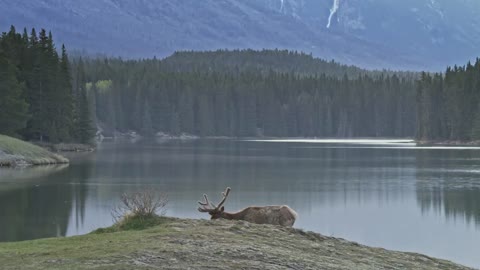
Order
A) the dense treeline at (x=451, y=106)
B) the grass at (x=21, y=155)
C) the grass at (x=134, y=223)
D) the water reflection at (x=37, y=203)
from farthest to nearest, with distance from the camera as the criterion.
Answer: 1. the dense treeline at (x=451, y=106)
2. the grass at (x=21, y=155)
3. the water reflection at (x=37, y=203)
4. the grass at (x=134, y=223)

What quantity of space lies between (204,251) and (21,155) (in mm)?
49775

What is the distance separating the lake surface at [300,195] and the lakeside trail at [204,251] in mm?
6611

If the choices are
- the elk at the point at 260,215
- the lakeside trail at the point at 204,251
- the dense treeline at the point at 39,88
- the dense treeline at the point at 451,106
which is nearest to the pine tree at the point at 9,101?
the dense treeline at the point at 39,88

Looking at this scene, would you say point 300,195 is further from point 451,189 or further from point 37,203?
point 37,203

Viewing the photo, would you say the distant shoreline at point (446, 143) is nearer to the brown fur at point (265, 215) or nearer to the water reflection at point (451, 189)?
the water reflection at point (451, 189)

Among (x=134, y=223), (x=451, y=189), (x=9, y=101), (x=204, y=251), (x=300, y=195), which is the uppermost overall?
(x=9, y=101)

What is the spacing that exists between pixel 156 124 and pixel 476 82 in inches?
3338

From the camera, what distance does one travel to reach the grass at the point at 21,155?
63.1m

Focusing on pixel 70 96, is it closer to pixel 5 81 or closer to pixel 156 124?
pixel 5 81

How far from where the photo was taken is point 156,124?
636ft

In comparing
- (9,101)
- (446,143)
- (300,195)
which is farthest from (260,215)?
(446,143)

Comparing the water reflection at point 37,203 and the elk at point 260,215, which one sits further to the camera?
the water reflection at point 37,203

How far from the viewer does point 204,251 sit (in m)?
17.3

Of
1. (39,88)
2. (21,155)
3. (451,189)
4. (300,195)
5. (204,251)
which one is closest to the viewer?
(204,251)
